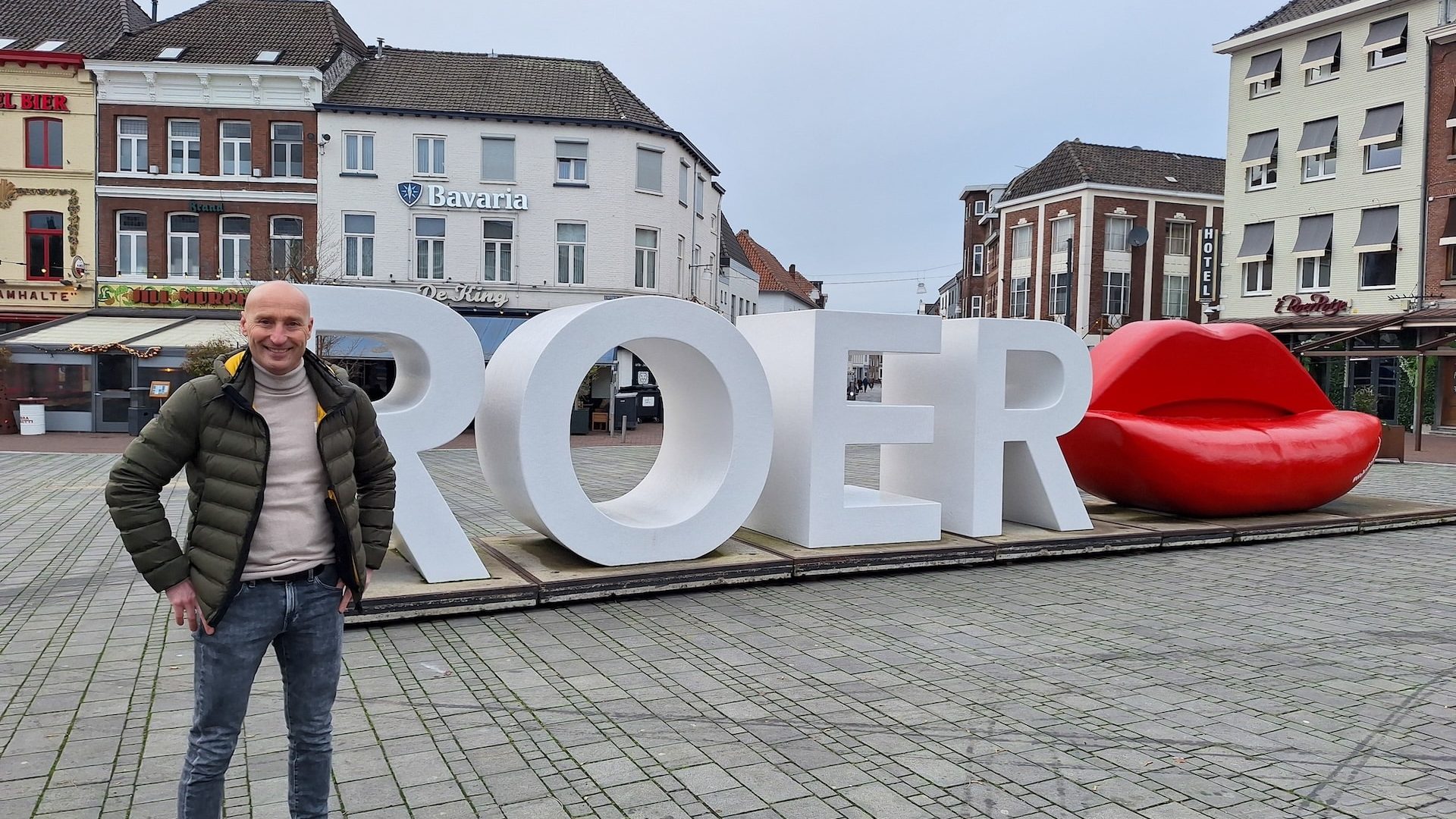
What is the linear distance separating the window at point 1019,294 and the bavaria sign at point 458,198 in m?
24.6

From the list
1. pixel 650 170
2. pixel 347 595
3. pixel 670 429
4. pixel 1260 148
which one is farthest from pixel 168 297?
pixel 1260 148

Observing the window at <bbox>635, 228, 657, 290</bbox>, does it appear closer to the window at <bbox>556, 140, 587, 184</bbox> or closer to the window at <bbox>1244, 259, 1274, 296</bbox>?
the window at <bbox>556, 140, 587, 184</bbox>

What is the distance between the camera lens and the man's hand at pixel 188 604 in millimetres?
3047

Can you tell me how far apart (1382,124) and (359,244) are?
27.8m

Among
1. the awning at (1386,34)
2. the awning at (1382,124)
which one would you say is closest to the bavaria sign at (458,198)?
the awning at (1382,124)

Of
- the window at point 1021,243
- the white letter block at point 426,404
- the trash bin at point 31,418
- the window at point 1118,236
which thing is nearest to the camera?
the white letter block at point 426,404

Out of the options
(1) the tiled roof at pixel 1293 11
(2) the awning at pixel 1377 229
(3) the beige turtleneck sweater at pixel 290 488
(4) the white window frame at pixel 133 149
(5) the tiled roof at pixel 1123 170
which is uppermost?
(1) the tiled roof at pixel 1293 11

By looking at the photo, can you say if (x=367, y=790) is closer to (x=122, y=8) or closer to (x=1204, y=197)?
(x=122, y=8)

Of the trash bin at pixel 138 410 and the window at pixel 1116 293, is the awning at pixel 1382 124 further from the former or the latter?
the trash bin at pixel 138 410

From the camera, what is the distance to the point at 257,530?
124 inches

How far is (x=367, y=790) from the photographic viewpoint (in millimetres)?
4020

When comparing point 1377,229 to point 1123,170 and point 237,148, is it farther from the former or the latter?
point 237,148

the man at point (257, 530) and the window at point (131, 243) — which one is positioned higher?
the window at point (131, 243)

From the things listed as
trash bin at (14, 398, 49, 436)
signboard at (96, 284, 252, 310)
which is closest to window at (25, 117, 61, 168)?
signboard at (96, 284, 252, 310)
